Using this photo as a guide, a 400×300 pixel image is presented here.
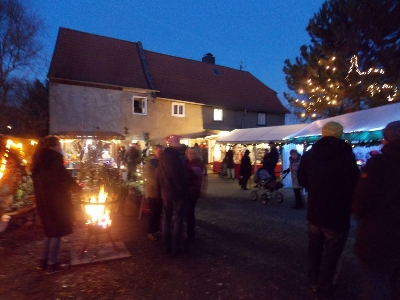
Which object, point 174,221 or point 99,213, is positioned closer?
point 174,221

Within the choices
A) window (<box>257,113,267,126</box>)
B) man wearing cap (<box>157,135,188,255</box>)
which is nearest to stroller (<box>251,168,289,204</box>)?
man wearing cap (<box>157,135,188,255</box>)

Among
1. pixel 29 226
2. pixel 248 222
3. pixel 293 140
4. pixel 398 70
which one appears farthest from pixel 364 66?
pixel 29 226

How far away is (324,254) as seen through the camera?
362 centimetres

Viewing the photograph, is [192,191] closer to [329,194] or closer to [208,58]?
[329,194]

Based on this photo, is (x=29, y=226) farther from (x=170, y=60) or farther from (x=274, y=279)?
(x=170, y=60)

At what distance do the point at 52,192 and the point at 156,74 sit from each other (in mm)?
20271

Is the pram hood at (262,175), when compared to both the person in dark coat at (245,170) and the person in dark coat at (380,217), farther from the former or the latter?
the person in dark coat at (380,217)

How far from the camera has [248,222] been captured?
761 centimetres

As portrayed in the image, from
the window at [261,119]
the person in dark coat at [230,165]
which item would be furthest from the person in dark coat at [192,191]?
the window at [261,119]

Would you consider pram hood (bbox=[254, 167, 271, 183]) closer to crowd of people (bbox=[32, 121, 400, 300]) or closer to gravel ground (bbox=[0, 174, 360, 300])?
gravel ground (bbox=[0, 174, 360, 300])

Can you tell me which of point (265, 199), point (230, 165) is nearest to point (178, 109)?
point (230, 165)

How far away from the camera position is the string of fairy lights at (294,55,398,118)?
59.1 feet

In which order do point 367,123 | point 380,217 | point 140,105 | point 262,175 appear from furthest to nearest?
point 140,105, point 262,175, point 367,123, point 380,217

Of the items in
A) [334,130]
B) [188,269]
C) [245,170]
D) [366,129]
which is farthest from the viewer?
[245,170]
